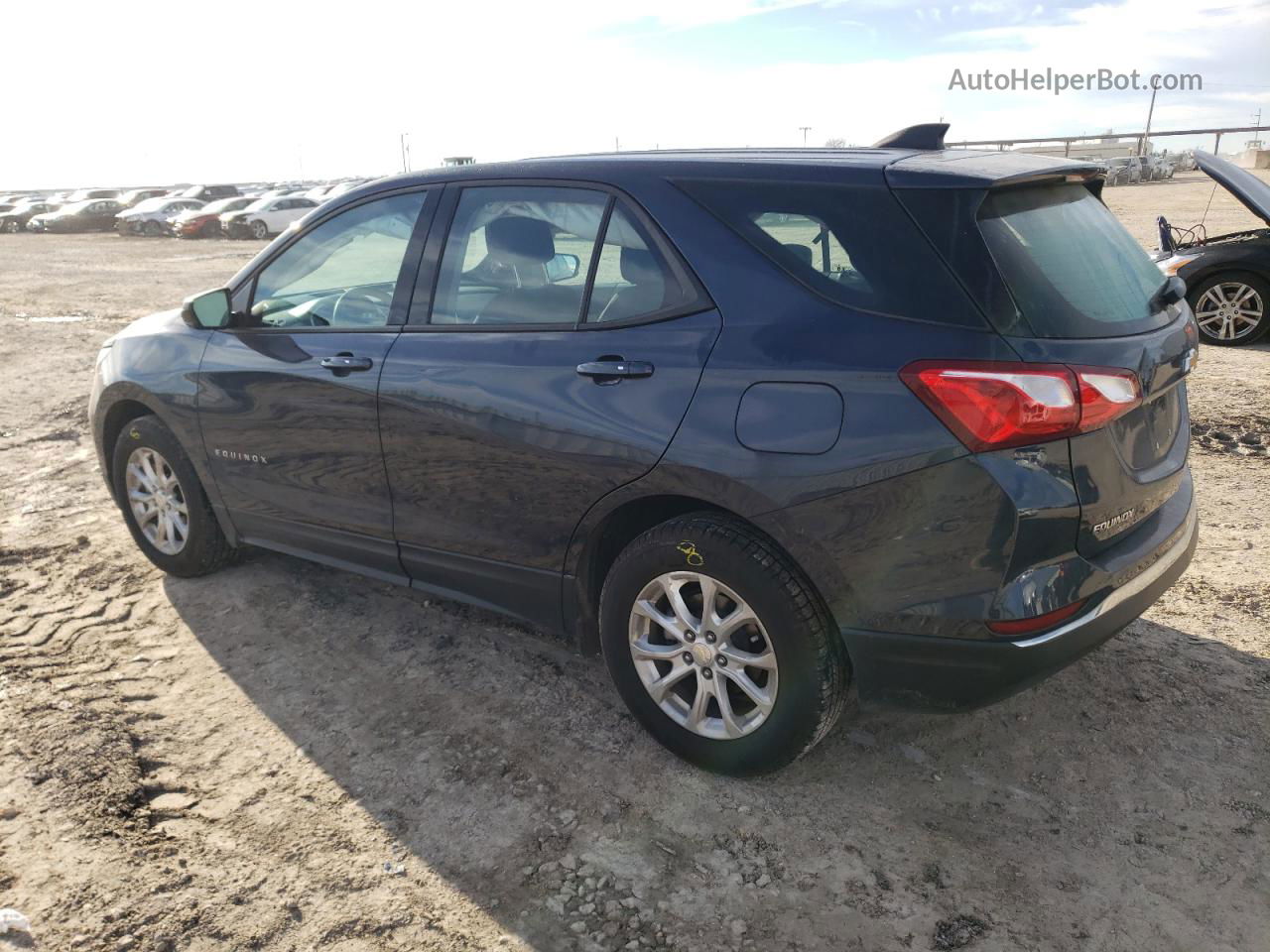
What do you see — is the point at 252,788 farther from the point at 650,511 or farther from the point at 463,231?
the point at 463,231

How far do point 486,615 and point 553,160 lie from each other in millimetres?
1869

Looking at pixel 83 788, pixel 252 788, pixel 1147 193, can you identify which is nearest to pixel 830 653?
pixel 252 788

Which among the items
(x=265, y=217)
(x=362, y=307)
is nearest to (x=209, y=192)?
(x=265, y=217)

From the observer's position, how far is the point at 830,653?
2.72m

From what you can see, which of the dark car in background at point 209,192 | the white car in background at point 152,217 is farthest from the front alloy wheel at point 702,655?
the dark car in background at point 209,192

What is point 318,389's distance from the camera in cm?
370

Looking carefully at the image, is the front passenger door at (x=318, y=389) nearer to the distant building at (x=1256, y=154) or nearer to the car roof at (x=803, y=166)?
the car roof at (x=803, y=166)

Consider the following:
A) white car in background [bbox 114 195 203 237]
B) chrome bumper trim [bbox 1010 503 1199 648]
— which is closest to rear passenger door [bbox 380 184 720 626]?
chrome bumper trim [bbox 1010 503 1199 648]

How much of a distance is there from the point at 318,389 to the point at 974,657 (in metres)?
2.48

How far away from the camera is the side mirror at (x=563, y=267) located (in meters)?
3.15

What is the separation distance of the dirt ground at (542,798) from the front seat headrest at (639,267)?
1.47 m

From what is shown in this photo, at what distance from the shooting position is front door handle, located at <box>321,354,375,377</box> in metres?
3.55

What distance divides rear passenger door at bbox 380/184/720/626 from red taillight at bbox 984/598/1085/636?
39.1 inches

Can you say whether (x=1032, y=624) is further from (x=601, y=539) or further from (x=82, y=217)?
(x=82, y=217)
